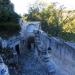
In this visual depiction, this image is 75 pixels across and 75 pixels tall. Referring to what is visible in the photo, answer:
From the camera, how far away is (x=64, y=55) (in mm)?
12180

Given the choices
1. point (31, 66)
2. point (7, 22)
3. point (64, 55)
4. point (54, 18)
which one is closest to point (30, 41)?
point (7, 22)

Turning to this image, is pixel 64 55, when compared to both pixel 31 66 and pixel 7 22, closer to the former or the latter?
pixel 31 66

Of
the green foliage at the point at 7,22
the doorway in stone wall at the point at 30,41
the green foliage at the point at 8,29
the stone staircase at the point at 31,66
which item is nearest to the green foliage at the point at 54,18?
the green foliage at the point at 7,22

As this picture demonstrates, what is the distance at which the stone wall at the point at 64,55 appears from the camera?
35.8 feet

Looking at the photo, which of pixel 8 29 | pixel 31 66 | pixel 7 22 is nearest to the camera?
pixel 31 66

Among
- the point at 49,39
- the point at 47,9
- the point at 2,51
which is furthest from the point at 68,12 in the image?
the point at 49,39

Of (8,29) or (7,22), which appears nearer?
(8,29)

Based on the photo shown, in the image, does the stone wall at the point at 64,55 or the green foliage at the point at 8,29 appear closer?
the stone wall at the point at 64,55

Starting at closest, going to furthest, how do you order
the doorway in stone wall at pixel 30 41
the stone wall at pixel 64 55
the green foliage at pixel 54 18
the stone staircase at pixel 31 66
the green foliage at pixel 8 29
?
the stone wall at pixel 64 55 → the stone staircase at pixel 31 66 → the green foliage at pixel 8 29 → the doorway in stone wall at pixel 30 41 → the green foliage at pixel 54 18

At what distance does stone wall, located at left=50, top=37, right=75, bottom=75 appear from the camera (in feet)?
35.8

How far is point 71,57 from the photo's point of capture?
427 inches

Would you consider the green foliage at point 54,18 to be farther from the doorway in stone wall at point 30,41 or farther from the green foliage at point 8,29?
the green foliage at point 8,29

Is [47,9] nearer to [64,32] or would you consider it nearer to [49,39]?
[64,32]

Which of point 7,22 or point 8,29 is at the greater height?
point 7,22
